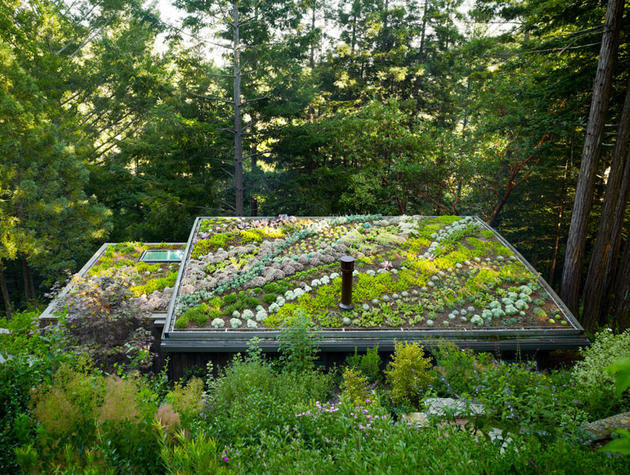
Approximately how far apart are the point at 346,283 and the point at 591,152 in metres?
4.61

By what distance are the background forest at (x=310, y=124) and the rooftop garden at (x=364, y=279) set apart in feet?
6.17

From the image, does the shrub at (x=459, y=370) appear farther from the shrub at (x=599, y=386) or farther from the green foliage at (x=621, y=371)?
the green foliage at (x=621, y=371)

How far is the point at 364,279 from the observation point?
217 inches

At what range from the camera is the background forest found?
23.5ft

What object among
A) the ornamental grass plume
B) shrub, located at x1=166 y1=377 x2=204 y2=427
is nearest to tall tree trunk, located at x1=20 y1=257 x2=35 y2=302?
shrub, located at x1=166 y1=377 x2=204 y2=427

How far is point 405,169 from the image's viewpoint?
408 inches

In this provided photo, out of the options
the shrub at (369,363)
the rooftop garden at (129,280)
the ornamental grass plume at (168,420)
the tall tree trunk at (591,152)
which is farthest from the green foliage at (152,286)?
the tall tree trunk at (591,152)

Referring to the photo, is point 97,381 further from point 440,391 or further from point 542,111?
point 542,111

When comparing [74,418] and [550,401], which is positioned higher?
[74,418]

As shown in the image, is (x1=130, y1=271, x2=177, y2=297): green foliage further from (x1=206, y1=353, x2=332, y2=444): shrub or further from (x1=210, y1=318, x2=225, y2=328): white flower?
(x1=206, y1=353, x2=332, y2=444): shrub

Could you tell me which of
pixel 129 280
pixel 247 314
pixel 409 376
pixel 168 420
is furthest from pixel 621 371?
pixel 129 280

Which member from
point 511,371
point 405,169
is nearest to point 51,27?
point 405,169

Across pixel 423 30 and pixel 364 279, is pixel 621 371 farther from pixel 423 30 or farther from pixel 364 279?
pixel 423 30

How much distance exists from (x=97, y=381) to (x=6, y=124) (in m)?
8.91
